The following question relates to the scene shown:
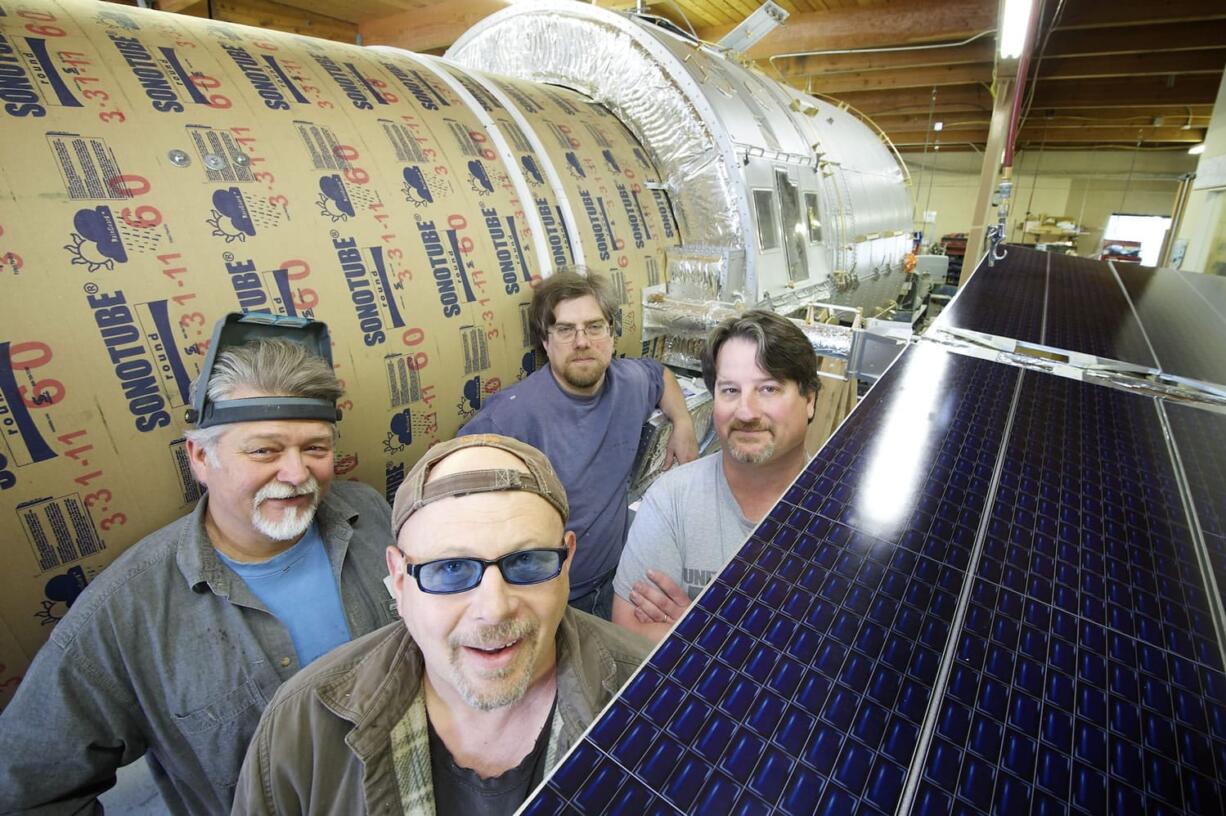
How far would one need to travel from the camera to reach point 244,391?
157 centimetres

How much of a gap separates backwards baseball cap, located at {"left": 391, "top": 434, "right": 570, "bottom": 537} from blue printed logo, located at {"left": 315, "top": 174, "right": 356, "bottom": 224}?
1.13 metres

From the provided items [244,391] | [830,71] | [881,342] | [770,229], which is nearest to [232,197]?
[244,391]

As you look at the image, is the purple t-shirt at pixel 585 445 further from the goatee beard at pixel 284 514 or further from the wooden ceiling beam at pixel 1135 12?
the wooden ceiling beam at pixel 1135 12

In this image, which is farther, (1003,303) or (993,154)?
(993,154)

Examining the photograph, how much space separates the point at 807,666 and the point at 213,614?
1618 mm

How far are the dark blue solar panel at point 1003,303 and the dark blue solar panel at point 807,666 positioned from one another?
1209 mm

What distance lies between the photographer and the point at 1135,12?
16.3 ft

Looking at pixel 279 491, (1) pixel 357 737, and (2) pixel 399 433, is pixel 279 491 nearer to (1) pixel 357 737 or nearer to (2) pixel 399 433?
(2) pixel 399 433

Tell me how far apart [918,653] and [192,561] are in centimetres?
170

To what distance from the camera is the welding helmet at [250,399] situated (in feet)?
5.02

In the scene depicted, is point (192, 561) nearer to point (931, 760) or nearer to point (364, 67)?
point (931, 760)

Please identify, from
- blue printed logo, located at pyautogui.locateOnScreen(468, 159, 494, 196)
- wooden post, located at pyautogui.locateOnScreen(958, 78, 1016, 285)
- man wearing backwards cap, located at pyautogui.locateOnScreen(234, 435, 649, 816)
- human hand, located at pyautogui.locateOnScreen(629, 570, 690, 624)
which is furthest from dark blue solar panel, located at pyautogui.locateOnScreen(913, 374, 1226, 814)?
wooden post, located at pyautogui.locateOnScreen(958, 78, 1016, 285)

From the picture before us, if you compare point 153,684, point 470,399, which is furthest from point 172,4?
point 153,684

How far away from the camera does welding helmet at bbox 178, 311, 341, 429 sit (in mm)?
1531
